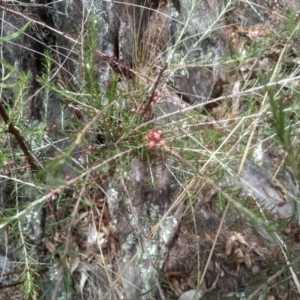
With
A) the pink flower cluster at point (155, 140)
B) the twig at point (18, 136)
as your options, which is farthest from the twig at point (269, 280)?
the twig at point (18, 136)

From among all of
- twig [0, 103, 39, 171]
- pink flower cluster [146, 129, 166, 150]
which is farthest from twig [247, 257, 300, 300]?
twig [0, 103, 39, 171]

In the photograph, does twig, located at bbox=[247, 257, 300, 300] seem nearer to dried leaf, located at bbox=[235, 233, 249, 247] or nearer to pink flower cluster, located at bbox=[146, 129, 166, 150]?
pink flower cluster, located at bbox=[146, 129, 166, 150]

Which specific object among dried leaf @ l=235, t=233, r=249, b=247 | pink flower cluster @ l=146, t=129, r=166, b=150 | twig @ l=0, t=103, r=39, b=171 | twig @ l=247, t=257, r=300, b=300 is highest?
pink flower cluster @ l=146, t=129, r=166, b=150

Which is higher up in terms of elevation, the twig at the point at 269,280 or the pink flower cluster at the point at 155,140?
the pink flower cluster at the point at 155,140

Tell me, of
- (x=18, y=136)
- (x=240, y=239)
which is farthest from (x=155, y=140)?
(x=240, y=239)

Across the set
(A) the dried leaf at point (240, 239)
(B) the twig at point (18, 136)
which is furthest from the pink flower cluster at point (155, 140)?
(A) the dried leaf at point (240, 239)

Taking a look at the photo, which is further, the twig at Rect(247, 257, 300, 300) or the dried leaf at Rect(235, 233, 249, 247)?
the dried leaf at Rect(235, 233, 249, 247)

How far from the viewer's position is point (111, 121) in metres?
1.01

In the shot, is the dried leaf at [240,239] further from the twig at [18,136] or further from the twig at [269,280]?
the twig at [18,136]

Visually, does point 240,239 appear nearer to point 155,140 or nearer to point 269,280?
point 269,280

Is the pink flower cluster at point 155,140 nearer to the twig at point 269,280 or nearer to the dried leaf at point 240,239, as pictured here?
the twig at point 269,280

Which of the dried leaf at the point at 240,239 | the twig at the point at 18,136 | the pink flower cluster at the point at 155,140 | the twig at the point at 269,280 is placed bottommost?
the dried leaf at the point at 240,239

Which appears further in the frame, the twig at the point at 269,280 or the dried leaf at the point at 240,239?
the dried leaf at the point at 240,239

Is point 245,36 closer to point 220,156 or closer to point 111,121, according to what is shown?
point 220,156
